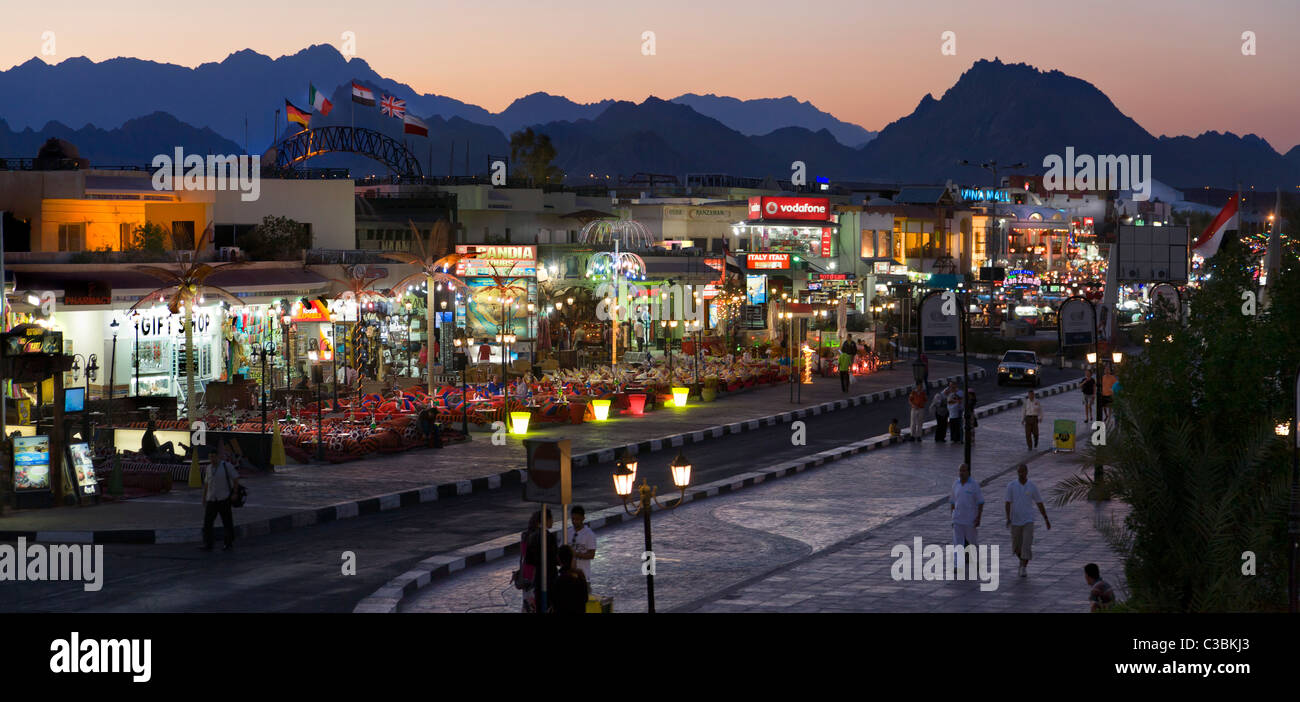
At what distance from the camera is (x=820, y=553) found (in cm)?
1720

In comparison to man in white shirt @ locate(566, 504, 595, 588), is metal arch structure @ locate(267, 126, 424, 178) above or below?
above

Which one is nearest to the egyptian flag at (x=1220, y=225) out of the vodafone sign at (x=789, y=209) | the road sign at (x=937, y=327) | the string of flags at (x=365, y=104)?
the road sign at (x=937, y=327)

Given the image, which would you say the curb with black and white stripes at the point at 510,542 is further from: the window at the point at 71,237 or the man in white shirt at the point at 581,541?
the window at the point at 71,237

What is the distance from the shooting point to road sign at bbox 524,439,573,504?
11211mm

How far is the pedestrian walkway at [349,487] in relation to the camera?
17.8 meters

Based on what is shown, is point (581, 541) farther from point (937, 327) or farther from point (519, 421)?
point (519, 421)

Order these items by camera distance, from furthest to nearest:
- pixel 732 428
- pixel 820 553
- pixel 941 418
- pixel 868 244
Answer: pixel 868 244, pixel 732 428, pixel 941 418, pixel 820 553

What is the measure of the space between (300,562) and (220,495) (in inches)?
51.4

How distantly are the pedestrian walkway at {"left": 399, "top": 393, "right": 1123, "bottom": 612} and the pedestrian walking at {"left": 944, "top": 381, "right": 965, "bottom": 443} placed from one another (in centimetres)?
332

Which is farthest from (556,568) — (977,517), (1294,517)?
(1294,517)

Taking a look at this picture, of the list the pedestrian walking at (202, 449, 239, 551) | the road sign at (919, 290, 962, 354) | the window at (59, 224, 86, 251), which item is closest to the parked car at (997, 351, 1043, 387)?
the road sign at (919, 290, 962, 354)

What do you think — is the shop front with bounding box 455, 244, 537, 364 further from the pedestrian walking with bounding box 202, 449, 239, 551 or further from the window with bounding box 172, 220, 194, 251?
the pedestrian walking with bounding box 202, 449, 239, 551

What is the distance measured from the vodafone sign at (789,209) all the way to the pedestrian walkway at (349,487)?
115 feet
